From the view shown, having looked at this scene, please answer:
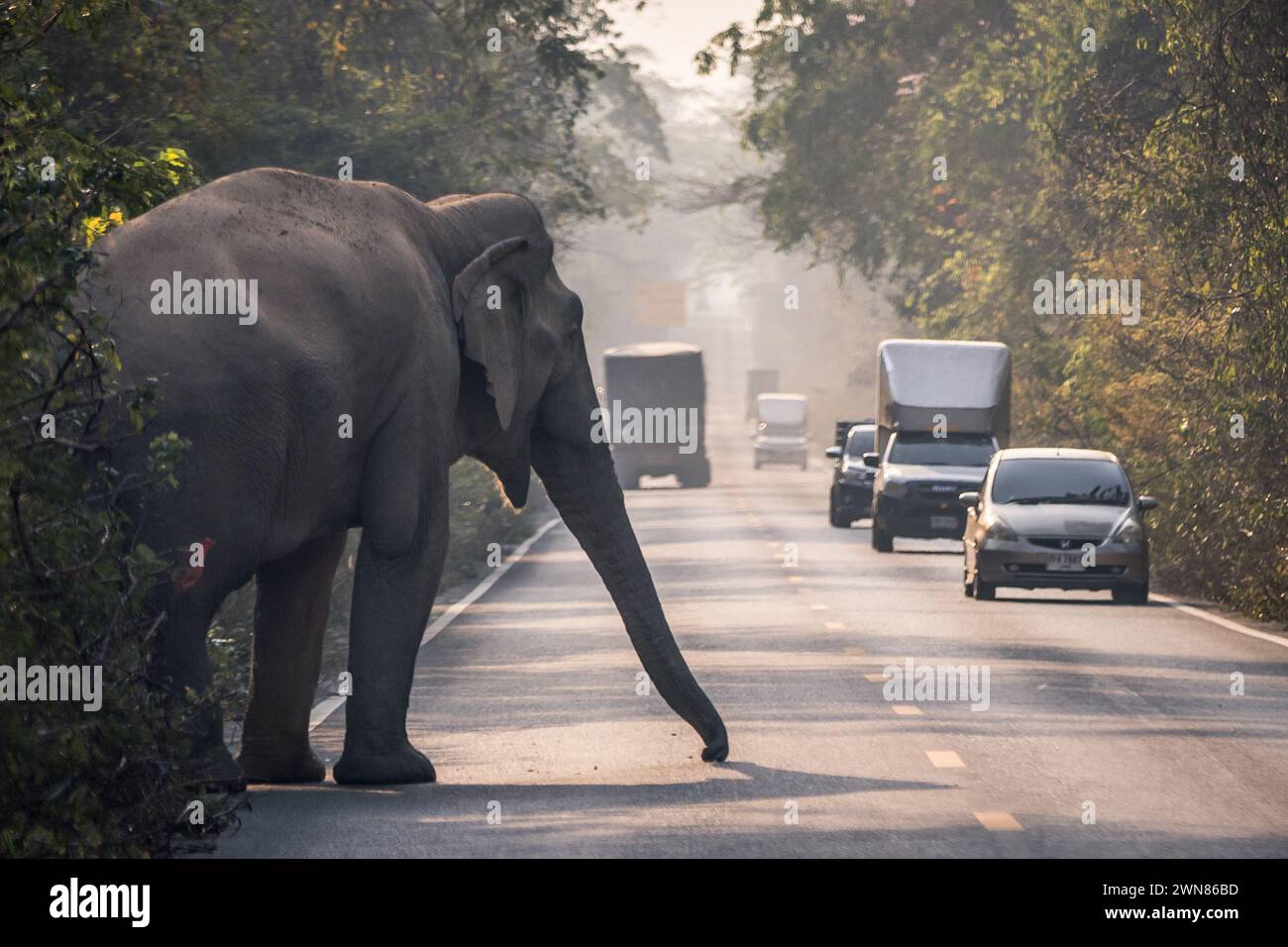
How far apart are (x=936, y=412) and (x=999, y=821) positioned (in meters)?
25.1

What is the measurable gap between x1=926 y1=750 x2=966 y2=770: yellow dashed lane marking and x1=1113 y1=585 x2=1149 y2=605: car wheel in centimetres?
1207

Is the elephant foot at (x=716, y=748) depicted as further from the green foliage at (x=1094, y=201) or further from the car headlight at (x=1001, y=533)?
the car headlight at (x=1001, y=533)

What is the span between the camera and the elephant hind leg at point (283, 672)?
484 inches

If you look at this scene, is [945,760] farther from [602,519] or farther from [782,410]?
[782,410]

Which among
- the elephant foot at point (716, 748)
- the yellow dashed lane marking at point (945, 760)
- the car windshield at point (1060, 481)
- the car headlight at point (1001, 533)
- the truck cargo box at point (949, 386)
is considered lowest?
the car headlight at point (1001, 533)

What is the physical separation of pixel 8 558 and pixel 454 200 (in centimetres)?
469

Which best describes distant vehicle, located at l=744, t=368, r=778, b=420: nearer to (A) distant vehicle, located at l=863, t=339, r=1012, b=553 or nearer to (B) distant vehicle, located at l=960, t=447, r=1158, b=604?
(A) distant vehicle, located at l=863, t=339, r=1012, b=553

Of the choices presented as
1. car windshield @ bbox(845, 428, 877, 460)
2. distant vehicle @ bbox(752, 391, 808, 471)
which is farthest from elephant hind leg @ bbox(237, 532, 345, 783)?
distant vehicle @ bbox(752, 391, 808, 471)

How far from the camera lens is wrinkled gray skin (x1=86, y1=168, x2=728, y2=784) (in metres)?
10.7

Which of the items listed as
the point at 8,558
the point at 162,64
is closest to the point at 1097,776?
the point at 8,558

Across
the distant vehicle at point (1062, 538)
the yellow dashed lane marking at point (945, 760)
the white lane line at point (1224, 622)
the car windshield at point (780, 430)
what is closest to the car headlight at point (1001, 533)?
the distant vehicle at point (1062, 538)

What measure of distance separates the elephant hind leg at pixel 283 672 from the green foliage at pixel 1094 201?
13456 millimetres

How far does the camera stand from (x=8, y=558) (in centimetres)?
937

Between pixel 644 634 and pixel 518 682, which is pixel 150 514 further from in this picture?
pixel 518 682
